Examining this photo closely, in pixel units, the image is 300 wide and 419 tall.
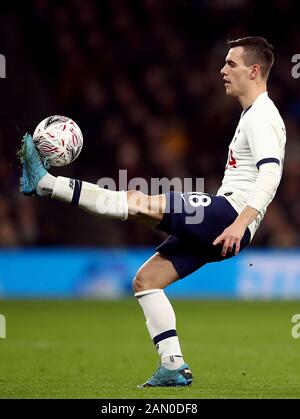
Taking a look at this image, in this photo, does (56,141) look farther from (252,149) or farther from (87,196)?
(252,149)

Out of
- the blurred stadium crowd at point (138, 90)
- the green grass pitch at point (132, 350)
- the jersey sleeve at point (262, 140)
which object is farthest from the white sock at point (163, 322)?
the blurred stadium crowd at point (138, 90)

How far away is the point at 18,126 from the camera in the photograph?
673 cm

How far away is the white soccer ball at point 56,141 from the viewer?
20.9 ft

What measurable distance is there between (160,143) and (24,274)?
342 cm

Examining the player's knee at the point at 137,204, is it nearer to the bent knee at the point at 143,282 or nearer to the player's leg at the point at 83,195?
Answer: the player's leg at the point at 83,195

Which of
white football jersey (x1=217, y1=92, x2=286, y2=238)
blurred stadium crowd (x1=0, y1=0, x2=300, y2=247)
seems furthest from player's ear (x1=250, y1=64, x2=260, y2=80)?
blurred stadium crowd (x1=0, y1=0, x2=300, y2=247)

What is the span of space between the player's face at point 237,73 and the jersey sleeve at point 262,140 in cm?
32

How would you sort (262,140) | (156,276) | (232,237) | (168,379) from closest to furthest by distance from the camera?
(232,237) < (262,140) < (168,379) < (156,276)

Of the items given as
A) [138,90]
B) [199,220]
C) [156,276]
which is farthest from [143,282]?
[138,90]

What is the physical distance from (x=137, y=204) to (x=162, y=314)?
814 mm

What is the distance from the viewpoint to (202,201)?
20.8 feet

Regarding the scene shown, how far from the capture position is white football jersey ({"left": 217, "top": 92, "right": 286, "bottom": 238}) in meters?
6.21

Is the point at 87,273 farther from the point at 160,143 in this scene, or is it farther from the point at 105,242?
the point at 160,143

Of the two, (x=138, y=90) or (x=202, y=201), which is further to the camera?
(x=138, y=90)
